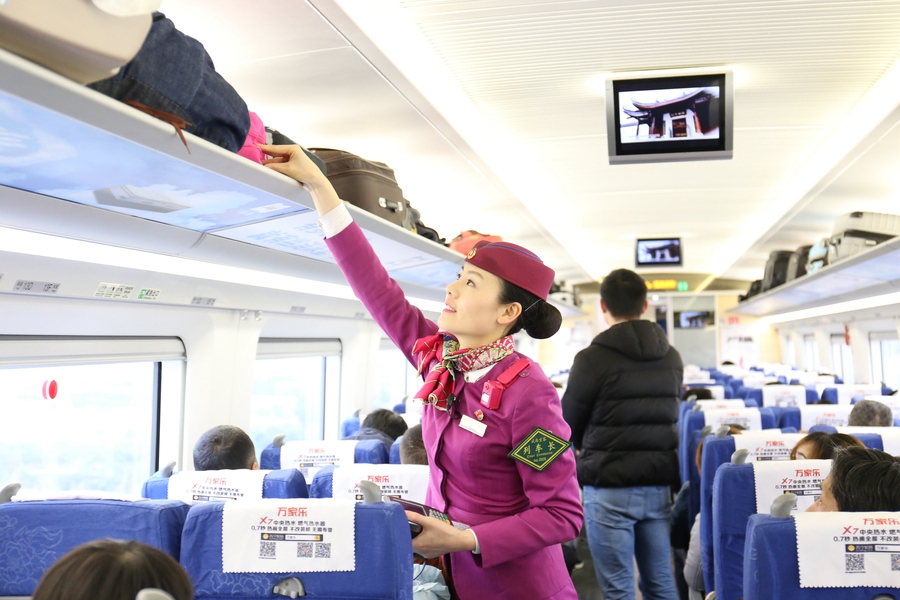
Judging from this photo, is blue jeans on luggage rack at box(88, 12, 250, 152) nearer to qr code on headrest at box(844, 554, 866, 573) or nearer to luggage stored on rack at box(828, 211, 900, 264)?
qr code on headrest at box(844, 554, 866, 573)

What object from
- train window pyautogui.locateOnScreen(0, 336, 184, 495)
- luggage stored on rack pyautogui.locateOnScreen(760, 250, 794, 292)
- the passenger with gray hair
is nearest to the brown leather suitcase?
train window pyautogui.locateOnScreen(0, 336, 184, 495)

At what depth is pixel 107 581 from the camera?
118 centimetres

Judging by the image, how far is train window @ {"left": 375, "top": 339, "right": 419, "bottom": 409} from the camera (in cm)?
1002

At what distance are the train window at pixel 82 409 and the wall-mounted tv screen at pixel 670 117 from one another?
3.16 metres

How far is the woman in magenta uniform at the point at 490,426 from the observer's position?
198 cm

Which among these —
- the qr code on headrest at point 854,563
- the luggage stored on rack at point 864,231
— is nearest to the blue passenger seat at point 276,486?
the qr code on headrest at point 854,563

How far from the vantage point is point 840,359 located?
50.1ft

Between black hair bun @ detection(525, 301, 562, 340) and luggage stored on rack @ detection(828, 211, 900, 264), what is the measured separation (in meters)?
5.87

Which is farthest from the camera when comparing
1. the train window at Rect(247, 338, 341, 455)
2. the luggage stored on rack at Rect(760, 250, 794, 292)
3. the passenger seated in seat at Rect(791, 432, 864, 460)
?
the luggage stored on rack at Rect(760, 250, 794, 292)

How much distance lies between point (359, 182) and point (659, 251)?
29.4 feet

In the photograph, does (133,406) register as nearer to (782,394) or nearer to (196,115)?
(196,115)

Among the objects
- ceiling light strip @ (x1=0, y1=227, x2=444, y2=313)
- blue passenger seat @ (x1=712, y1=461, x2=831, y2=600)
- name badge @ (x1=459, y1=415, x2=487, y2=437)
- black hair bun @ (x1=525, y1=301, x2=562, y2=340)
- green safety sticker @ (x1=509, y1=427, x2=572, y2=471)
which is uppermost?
ceiling light strip @ (x1=0, y1=227, x2=444, y2=313)

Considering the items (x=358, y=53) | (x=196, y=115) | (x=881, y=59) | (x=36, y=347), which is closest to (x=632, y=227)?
(x=881, y=59)

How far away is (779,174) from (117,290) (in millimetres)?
6206
